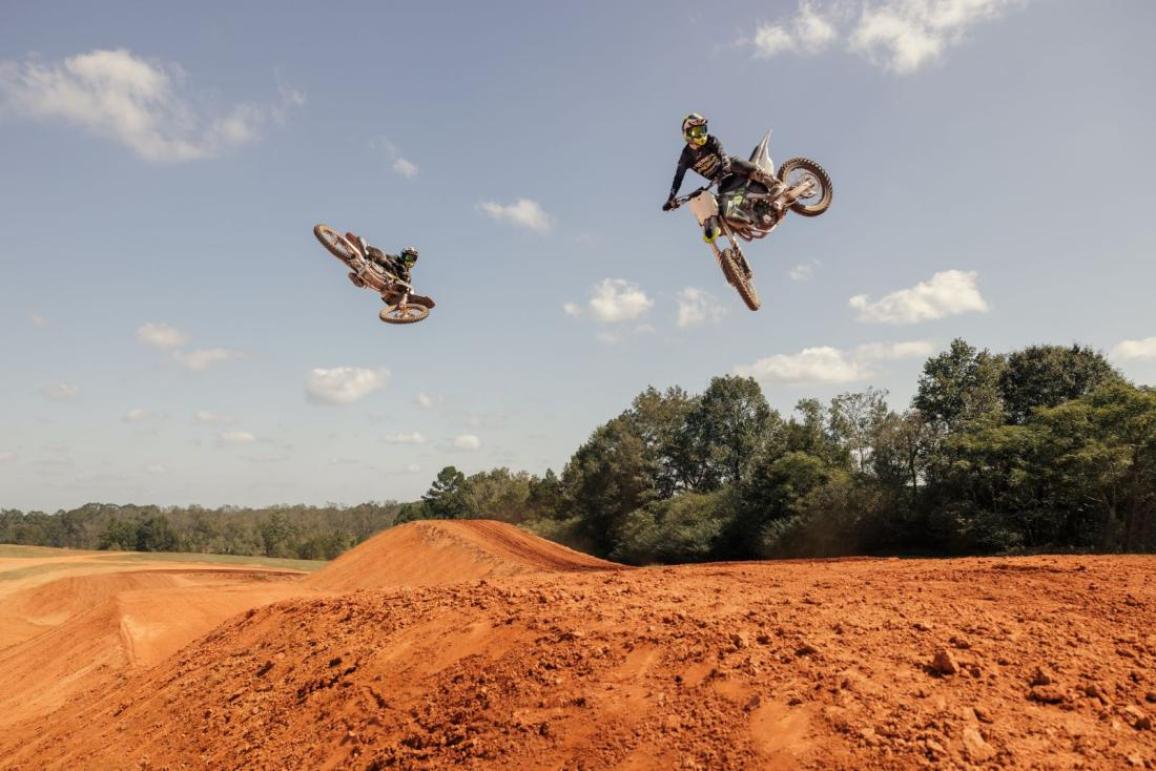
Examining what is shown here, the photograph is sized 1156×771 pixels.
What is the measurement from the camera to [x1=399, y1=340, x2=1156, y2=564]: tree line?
28750 millimetres

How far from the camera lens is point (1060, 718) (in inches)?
207

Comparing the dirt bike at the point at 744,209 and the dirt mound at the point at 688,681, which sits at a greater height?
the dirt bike at the point at 744,209

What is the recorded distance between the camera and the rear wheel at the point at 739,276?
12.4m

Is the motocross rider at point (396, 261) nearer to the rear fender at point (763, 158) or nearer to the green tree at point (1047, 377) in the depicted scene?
the rear fender at point (763, 158)

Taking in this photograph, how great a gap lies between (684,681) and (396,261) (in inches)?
530

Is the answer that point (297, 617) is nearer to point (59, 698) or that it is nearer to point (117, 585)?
point (59, 698)

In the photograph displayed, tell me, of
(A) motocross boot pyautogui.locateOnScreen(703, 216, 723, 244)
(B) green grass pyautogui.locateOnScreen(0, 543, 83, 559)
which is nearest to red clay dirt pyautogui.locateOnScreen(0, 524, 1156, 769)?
(A) motocross boot pyautogui.locateOnScreen(703, 216, 723, 244)

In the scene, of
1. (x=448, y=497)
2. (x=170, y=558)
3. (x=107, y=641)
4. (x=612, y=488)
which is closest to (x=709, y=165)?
(x=107, y=641)

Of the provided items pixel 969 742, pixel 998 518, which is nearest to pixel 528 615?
pixel 969 742

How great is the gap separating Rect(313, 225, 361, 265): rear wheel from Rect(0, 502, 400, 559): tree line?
88158mm

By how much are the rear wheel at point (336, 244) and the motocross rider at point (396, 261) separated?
38cm

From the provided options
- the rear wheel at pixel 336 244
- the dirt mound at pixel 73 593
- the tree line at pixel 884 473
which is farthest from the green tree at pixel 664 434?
the rear wheel at pixel 336 244

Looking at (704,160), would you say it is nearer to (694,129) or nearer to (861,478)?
(694,129)

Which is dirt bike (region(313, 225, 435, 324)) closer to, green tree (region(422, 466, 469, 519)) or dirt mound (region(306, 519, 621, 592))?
dirt mound (region(306, 519, 621, 592))
